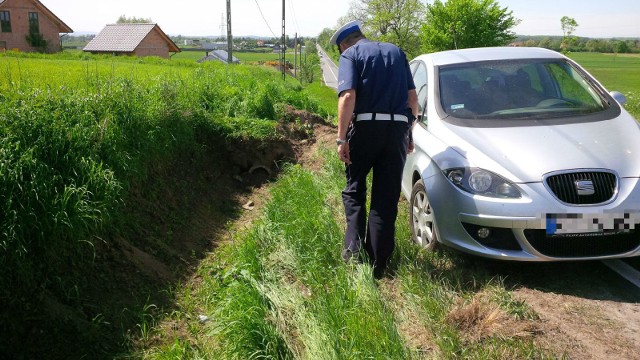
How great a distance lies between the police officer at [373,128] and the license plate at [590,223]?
1146mm

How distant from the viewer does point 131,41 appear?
5569 cm

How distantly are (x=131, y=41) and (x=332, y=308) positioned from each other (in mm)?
57368

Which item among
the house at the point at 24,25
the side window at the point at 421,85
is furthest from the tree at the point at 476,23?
the house at the point at 24,25

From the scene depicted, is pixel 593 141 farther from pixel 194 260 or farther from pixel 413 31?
pixel 413 31

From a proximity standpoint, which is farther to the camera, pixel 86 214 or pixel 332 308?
pixel 86 214

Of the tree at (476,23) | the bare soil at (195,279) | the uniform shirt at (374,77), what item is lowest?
the bare soil at (195,279)

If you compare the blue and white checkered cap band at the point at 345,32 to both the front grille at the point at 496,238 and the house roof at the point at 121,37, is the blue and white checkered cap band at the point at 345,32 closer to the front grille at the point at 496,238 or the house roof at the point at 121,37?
the front grille at the point at 496,238

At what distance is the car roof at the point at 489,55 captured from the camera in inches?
219

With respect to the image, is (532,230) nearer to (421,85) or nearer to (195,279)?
(421,85)

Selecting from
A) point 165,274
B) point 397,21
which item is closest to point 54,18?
point 397,21

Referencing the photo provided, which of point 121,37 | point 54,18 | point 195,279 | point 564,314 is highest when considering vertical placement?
point 54,18

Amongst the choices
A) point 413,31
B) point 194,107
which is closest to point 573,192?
point 194,107

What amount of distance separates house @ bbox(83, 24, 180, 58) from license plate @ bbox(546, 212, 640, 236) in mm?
55049

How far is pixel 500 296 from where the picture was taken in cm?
379
